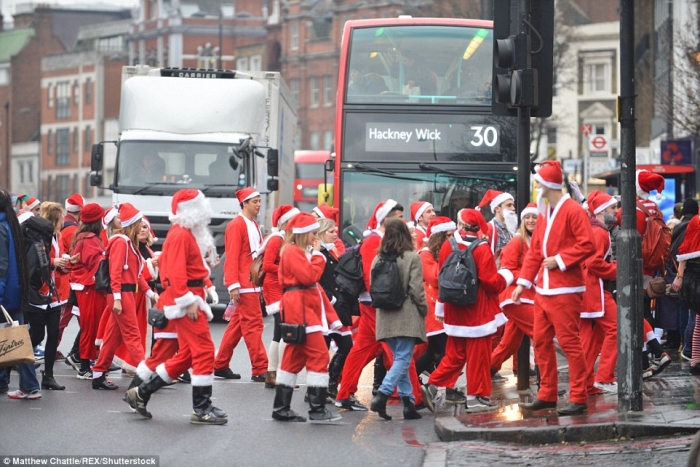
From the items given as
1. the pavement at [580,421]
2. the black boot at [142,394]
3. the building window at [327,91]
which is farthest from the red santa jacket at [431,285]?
the building window at [327,91]

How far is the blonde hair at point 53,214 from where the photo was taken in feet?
48.8

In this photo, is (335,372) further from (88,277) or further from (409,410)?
(88,277)

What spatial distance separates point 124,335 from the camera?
13109mm

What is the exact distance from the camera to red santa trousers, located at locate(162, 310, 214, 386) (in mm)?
10656

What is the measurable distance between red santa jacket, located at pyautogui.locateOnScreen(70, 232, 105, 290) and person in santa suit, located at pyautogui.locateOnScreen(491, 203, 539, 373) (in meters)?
4.33

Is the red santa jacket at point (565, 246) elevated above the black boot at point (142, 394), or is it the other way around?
the red santa jacket at point (565, 246)

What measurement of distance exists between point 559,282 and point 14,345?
4635 millimetres

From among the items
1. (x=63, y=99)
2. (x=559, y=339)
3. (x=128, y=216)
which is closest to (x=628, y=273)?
(x=559, y=339)

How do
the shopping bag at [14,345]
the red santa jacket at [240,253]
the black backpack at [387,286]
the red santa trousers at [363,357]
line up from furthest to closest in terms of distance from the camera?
the red santa jacket at [240,253]
the red santa trousers at [363,357]
the shopping bag at [14,345]
the black backpack at [387,286]

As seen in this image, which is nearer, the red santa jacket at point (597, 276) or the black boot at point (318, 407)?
the black boot at point (318, 407)

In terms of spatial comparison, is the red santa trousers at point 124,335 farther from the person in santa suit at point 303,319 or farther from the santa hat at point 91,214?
the person in santa suit at point 303,319

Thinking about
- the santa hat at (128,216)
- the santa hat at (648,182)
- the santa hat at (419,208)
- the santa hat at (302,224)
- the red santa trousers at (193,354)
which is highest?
the santa hat at (648,182)

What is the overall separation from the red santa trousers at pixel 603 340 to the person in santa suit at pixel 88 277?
515cm

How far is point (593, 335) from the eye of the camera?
12391mm
